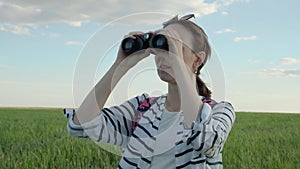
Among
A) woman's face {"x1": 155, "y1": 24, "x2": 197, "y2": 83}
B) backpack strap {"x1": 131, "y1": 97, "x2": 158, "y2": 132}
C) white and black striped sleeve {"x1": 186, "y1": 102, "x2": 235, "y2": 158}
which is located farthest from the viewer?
backpack strap {"x1": 131, "y1": 97, "x2": 158, "y2": 132}

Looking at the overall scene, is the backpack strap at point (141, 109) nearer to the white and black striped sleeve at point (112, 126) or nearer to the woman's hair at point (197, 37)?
the white and black striped sleeve at point (112, 126)

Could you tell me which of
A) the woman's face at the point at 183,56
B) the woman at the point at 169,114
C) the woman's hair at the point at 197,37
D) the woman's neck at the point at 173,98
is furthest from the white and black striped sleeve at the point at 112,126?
the woman's hair at the point at 197,37

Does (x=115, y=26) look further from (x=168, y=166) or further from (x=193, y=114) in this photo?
(x=168, y=166)

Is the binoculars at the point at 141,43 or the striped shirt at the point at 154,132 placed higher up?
the binoculars at the point at 141,43

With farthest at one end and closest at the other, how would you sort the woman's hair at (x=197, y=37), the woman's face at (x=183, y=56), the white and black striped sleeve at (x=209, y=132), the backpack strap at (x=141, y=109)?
the backpack strap at (x=141, y=109) < the woman's hair at (x=197, y=37) < the woman's face at (x=183, y=56) < the white and black striped sleeve at (x=209, y=132)

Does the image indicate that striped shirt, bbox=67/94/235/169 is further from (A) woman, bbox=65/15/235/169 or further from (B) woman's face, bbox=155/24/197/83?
(B) woman's face, bbox=155/24/197/83

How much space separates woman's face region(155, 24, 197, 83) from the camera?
2039mm

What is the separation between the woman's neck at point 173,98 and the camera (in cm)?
217

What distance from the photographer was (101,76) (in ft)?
7.06

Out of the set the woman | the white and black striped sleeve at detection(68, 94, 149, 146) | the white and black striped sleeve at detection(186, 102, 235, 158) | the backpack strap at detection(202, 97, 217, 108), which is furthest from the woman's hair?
the white and black striped sleeve at detection(68, 94, 149, 146)

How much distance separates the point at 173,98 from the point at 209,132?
1.10 ft

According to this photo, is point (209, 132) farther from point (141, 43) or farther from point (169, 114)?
point (141, 43)

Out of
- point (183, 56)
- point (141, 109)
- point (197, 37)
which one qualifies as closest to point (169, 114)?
point (141, 109)

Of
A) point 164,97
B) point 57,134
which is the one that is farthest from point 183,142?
point 57,134
